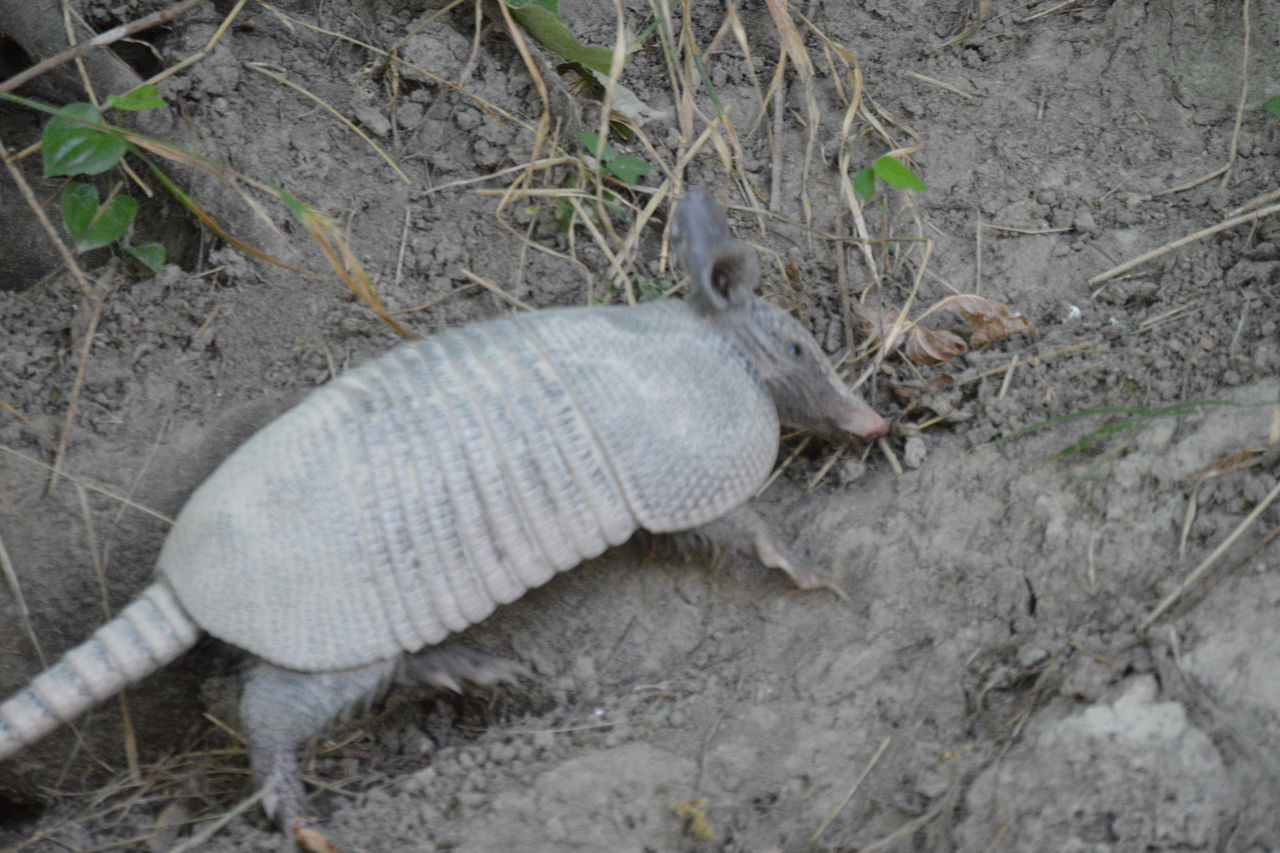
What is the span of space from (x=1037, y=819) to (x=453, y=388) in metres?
1.97

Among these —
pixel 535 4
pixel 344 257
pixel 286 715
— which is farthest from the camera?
pixel 535 4

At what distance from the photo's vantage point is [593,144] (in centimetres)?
429

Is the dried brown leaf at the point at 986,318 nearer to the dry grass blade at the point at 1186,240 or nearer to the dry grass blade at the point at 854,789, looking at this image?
the dry grass blade at the point at 1186,240

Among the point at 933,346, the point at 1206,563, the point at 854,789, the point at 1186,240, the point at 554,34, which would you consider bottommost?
the point at 854,789

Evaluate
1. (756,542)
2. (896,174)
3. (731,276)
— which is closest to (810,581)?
(756,542)

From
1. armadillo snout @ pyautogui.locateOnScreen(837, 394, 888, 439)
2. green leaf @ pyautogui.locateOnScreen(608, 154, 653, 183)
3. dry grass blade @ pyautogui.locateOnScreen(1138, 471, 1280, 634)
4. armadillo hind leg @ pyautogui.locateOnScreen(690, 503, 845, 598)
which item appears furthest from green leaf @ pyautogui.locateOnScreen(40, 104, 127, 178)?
dry grass blade @ pyautogui.locateOnScreen(1138, 471, 1280, 634)

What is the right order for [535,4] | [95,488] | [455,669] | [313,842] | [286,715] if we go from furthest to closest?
[535,4], [95,488], [455,669], [286,715], [313,842]

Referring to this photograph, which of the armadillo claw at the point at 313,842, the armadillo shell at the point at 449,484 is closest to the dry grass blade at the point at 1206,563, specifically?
the armadillo shell at the point at 449,484

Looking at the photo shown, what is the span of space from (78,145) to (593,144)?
1.88m

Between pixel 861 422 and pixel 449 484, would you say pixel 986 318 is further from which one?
pixel 449 484

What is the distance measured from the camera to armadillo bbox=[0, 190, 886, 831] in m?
3.05

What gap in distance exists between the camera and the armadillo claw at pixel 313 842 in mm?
3023

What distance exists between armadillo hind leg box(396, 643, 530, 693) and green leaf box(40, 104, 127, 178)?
198 centimetres

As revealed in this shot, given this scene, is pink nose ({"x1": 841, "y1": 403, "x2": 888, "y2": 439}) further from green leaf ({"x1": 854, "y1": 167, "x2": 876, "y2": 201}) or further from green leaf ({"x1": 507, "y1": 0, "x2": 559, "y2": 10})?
green leaf ({"x1": 507, "y1": 0, "x2": 559, "y2": 10})
